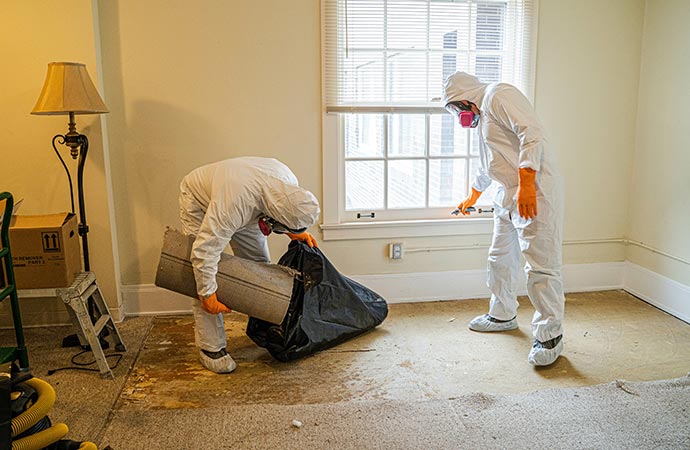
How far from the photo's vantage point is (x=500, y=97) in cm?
288

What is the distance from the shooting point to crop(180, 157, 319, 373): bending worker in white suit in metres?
2.59

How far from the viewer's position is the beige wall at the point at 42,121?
3154 mm

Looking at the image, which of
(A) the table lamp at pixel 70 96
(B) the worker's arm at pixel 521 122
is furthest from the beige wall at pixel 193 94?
(B) the worker's arm at pixel 521 122

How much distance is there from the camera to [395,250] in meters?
3.77

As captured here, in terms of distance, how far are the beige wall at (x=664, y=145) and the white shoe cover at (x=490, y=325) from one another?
1110 millimetres

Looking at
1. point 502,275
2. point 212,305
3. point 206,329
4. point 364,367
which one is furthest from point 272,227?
point 502,275

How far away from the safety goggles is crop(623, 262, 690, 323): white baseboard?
7.79ft

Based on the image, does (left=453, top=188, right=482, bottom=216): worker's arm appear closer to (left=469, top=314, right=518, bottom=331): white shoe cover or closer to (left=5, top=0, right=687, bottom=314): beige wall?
(left=5, top=0, right=687, bottom=314): beige wall

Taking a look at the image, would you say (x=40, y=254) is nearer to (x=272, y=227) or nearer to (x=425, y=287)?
(x=272, y=227)

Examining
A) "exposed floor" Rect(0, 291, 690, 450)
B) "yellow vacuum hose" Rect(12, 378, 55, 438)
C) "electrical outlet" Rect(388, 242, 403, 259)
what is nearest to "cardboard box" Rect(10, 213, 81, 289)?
"exposed floor" Rect(0, 291, 690, 450)

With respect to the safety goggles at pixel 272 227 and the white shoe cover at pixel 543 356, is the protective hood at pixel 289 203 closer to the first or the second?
the safety goggles at pixel 272 227

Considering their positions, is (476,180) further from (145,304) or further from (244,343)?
(145,304)

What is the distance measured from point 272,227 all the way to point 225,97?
1.06m

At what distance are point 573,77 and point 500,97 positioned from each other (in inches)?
47.3
